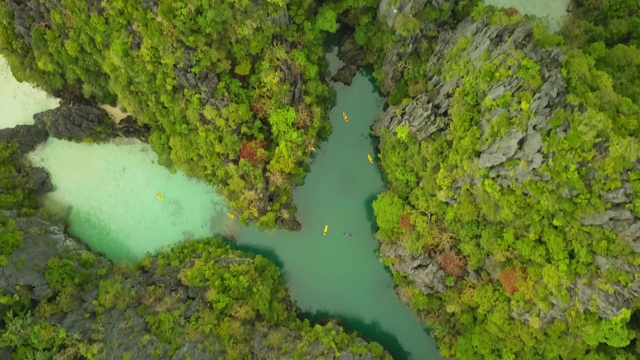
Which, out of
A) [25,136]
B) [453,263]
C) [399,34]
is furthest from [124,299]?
[399,34]

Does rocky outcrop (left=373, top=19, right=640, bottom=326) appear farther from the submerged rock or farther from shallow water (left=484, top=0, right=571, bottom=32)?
the submerged rock

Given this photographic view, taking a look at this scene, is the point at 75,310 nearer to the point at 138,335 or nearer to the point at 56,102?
the point at 138,335


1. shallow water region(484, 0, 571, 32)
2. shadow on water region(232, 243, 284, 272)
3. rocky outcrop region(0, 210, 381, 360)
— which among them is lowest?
rocky outcrop region(0, 210, 381, 360)

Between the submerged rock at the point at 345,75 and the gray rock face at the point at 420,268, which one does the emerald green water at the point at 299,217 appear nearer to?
the gray rock face at the point at 420,268

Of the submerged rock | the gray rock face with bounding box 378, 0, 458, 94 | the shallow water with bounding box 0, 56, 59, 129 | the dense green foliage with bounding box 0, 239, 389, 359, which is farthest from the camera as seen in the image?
the submerged rock

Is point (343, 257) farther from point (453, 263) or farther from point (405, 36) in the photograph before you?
point (405, 36)

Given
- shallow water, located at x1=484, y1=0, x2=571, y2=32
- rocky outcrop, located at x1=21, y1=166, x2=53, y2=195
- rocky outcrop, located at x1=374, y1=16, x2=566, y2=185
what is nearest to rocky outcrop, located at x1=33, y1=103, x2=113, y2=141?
rocky outcrop, located at x1=21, y1=166, x2=53, y2=195
